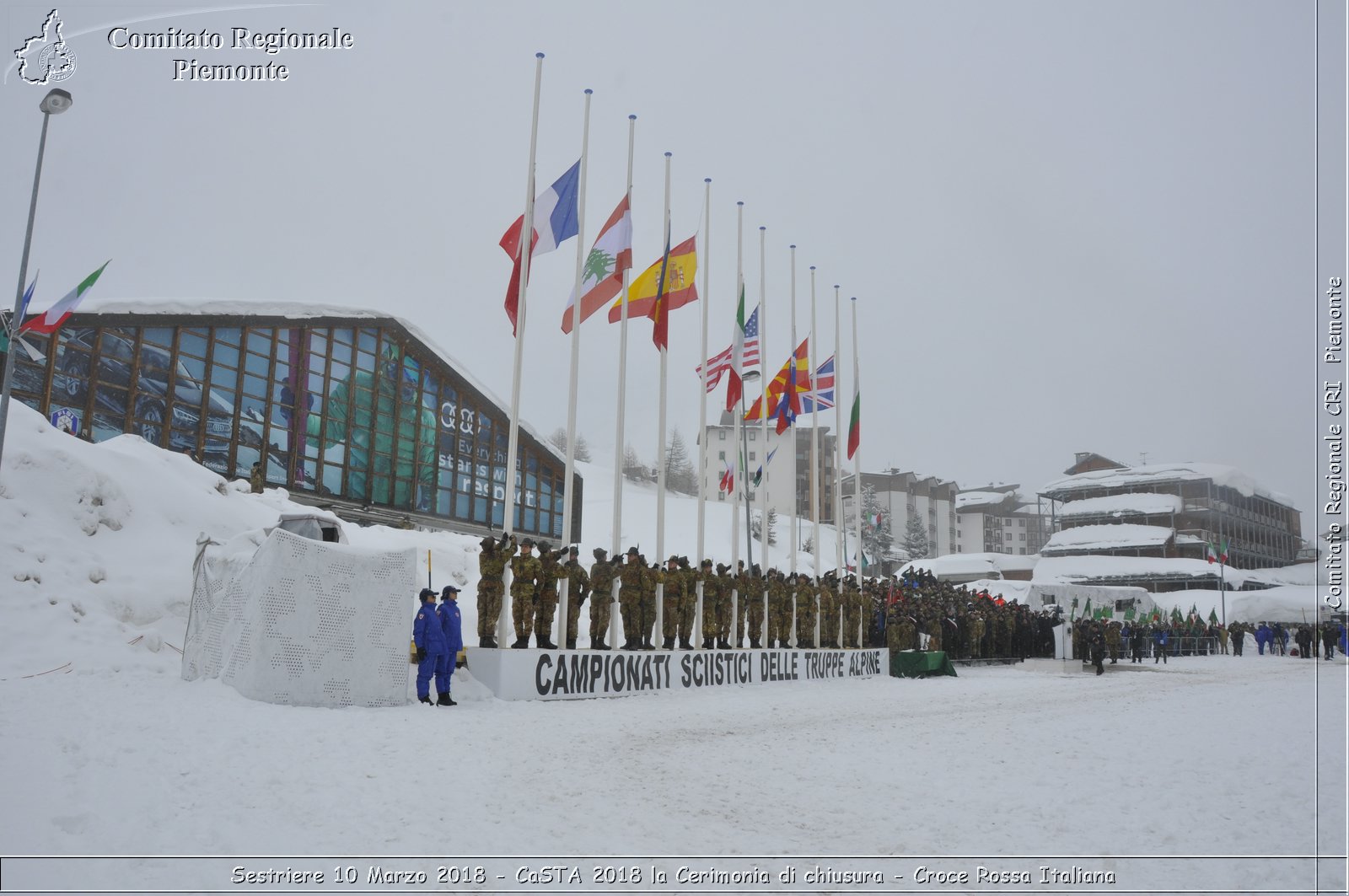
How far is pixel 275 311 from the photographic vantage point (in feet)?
97.2

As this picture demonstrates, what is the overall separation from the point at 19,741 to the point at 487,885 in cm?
411

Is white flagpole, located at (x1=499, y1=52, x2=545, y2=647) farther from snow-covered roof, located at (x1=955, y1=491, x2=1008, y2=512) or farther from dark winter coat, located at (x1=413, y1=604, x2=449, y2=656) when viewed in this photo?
snow-covered roof, located at (x1=955, y1=491, x2=1008, y2=512)

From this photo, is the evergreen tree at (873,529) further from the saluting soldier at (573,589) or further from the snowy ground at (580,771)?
A: the snowy ground at (580,771)

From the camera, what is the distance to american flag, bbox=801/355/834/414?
26.1 m

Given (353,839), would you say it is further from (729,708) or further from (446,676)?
(729,708)

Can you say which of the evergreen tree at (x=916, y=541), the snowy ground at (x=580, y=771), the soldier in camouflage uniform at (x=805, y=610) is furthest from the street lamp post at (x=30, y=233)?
the evergreen tree at (x=916, y=541)

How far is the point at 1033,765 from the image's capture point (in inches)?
359

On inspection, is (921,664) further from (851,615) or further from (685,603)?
(685,603)

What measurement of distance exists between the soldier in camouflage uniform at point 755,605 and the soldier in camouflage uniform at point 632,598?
4774mm

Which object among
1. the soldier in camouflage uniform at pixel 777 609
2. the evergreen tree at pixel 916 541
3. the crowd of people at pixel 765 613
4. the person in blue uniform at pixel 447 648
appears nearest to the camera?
the person in blue uniform at pixel 447 648

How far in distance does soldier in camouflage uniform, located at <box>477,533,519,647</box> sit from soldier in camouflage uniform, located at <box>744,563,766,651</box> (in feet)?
27.2

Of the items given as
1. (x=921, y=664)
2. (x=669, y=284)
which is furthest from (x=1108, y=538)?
(x=669, y=284)

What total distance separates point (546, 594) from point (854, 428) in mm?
13941

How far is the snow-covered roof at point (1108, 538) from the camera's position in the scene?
65.9 meters
